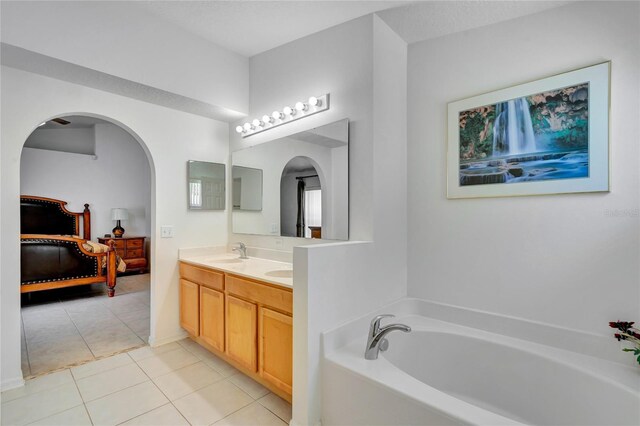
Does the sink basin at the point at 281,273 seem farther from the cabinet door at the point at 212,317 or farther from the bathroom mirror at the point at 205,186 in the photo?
the bathroom mirror at the point at 205,186

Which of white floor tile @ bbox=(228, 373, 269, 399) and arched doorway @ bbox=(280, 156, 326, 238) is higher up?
arched doorway @ bbox=(280, 156, 326, 238)

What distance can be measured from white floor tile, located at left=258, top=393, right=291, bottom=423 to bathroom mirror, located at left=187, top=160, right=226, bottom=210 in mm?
1881

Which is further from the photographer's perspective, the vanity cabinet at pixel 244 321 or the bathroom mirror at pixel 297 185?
the bathroom mirror at pixel 297 185

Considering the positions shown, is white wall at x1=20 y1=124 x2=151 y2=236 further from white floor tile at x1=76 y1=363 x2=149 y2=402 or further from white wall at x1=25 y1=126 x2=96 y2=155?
white floor tile at x1=76 y1=363 x2=149 y2=402

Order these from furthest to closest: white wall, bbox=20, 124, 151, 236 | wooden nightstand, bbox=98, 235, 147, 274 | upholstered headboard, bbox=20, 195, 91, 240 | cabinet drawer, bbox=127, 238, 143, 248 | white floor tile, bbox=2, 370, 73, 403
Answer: cabinet drawer, bbox=127, 238, 143, 248
wooden nightstand, bbox=98, 235, 147, 274
white wall, bbox=20, 124, 151, 236
upholstered headboard, bbox=20, 195, 91, 240
white floor tile, bbox=2, 370, 73, 403

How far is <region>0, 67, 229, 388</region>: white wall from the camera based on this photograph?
2074mm

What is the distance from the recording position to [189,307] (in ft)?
9.28

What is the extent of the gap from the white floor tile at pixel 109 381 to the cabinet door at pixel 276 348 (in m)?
1.00

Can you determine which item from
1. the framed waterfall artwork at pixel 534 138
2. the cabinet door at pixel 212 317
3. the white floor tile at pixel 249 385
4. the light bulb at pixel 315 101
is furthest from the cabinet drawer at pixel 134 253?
the framed waterfall artwork at pixel 534 138

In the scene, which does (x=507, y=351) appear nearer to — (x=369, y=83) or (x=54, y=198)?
(x=369, y=83)

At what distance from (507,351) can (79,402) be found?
2.77 metres

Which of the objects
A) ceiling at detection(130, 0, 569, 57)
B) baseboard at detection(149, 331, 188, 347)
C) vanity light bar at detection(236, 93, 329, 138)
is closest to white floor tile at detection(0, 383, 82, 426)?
baseboard at detection(149, 331, 188, 347)

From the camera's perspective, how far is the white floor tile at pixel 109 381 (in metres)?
2.09

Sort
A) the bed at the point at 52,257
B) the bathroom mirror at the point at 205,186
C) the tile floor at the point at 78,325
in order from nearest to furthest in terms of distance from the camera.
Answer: the tile floor at the point at 78,325 → the bathroom mirror at the point at 205,186 → the bed at the point at 52,257
